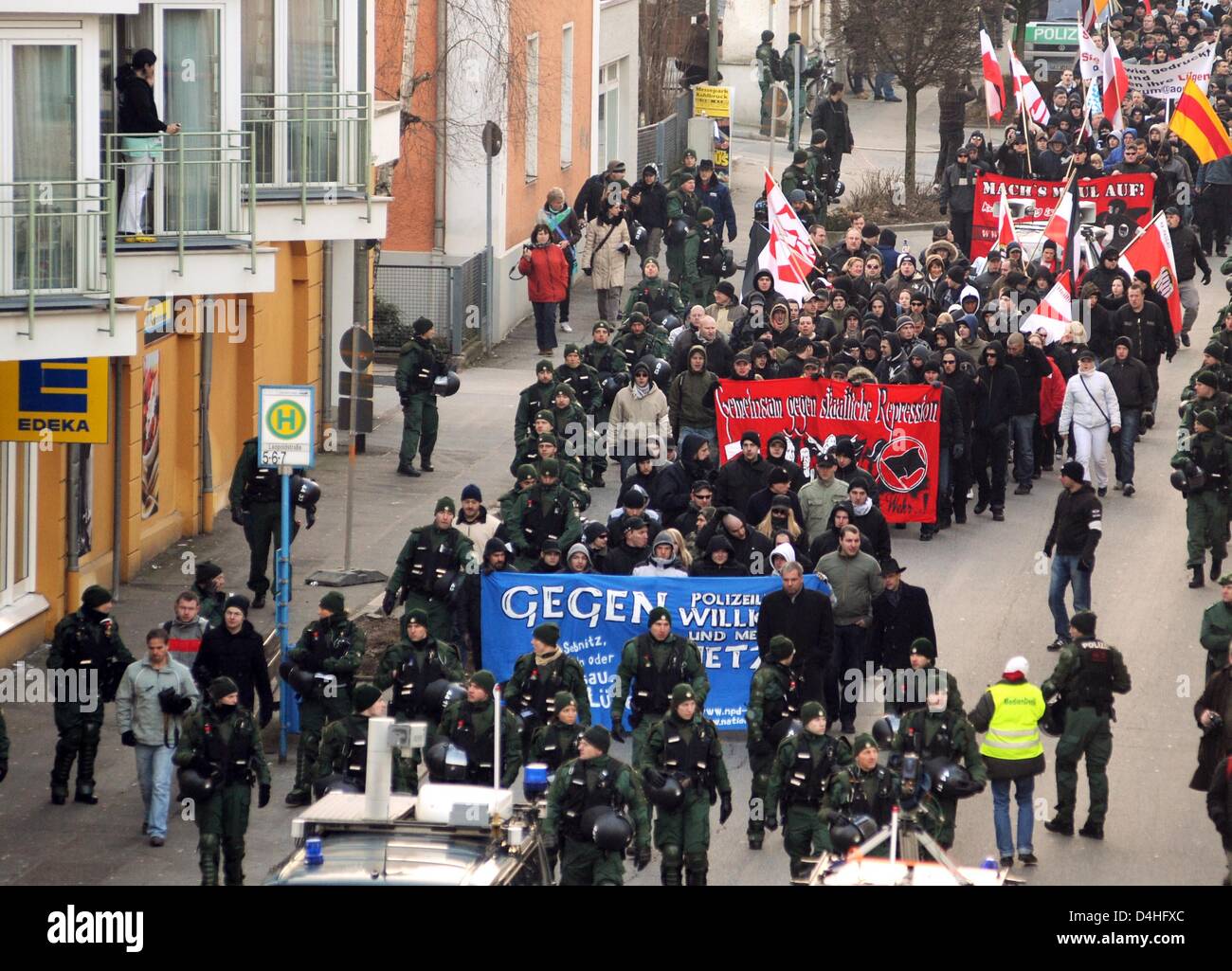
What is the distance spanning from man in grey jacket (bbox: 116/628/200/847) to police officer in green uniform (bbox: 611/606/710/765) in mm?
2785

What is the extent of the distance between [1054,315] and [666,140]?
2073 cm

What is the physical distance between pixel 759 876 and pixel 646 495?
4.95 m

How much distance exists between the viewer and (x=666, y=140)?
4509 centimetres

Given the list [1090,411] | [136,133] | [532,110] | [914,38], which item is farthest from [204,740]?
[914,38]

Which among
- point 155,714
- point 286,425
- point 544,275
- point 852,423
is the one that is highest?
point 544,275

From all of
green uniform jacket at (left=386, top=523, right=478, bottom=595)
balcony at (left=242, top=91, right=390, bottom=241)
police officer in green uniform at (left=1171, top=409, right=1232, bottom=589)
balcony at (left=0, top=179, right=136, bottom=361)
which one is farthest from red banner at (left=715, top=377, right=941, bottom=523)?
balcony at (left=0, top=179, right=136, bottom=361)

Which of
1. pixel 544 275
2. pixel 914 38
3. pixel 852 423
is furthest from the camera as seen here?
pixel 914 38

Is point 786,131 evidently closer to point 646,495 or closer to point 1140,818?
point 646,495

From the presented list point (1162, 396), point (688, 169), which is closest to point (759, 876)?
point (1162, 396)

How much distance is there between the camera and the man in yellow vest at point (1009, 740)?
15.1 meters

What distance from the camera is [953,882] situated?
34.7ft

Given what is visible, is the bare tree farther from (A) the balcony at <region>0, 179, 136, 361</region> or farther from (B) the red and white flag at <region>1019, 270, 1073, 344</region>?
(A) the balcony at <region>0, 179, 136, 361</region>

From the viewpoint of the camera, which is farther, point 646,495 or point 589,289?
point 589,289

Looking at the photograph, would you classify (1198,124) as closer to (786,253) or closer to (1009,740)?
(786,253)
